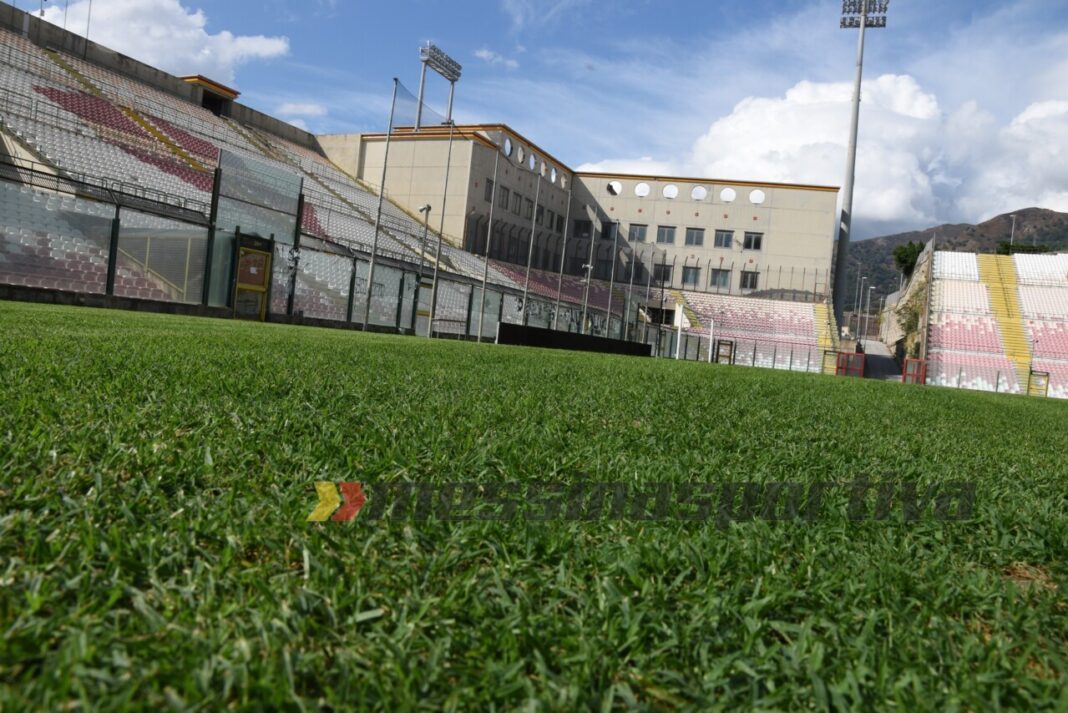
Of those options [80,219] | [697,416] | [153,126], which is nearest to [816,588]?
[697,416]

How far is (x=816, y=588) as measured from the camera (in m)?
1.47

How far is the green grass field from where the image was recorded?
1.04 metres

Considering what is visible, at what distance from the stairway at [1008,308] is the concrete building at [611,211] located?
8.95 meters

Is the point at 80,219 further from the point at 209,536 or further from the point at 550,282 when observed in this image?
the point at 550,282

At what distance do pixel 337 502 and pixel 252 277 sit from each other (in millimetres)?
18731

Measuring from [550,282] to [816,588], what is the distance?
42961 millimetres

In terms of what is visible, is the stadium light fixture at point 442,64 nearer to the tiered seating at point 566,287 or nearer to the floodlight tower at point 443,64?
the floodlight tower at point 443,64

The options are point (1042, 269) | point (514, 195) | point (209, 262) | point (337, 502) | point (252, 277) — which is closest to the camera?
point (337, 502)

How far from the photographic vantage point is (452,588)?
4.39 feet

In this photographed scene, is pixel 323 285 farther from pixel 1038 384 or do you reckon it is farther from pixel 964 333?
pixel 964 333

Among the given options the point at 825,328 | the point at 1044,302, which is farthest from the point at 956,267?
the point at 825,328

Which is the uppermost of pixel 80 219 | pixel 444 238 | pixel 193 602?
pixel 444 238

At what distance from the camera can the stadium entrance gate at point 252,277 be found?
18719mm

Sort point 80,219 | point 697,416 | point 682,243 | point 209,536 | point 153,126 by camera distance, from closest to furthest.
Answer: point 209,536 → point 697,416 → point 80,219 → point 153,126 → point 682,243
